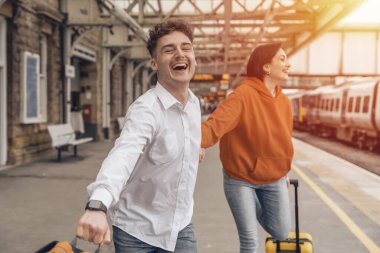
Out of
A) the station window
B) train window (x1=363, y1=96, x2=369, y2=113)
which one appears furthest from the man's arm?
train window (x1=363, y1=96, x2=369, y2=113)

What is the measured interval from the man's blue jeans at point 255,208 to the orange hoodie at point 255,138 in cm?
6

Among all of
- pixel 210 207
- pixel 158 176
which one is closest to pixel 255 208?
pixel 158 176

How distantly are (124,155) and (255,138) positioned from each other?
1598mm

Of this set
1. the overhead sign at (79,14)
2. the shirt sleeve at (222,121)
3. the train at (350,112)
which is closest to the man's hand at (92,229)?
the shirt sleeve at (222,121)

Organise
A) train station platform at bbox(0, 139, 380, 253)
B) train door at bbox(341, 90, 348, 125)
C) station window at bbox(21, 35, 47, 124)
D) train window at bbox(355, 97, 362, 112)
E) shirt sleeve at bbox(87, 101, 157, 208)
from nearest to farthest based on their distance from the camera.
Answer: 1. shirt sleeve at bbox(87, 101, 157, 208)
2. train station platform at bbox(0, 139, 380, 253)
3. station window at bbox(21, 35, 47, 124)
4. train window at bbox(355, 97, 362, 112)
5. train door at bbox(341, 90, 348, 125)

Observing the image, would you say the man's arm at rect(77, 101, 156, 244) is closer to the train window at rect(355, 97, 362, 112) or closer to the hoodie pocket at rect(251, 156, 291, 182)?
the hoodie pocket at rect(251, 156, 291, 182)

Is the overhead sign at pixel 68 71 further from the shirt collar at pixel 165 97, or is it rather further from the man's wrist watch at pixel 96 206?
the man's wrist watch at pixel 96 206

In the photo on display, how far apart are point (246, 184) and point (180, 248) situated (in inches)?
45.9

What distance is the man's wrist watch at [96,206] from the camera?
1669 mm

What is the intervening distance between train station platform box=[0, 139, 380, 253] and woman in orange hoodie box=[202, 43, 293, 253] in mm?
1531

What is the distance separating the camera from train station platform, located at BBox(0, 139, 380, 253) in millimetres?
5188

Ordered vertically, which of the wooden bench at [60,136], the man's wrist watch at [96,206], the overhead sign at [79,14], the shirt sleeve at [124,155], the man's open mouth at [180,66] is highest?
the overhead sign at [79,14]

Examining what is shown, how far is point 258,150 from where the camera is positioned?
342 centimetres

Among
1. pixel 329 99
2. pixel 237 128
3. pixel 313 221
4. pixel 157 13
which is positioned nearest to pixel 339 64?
pixel 329 99
